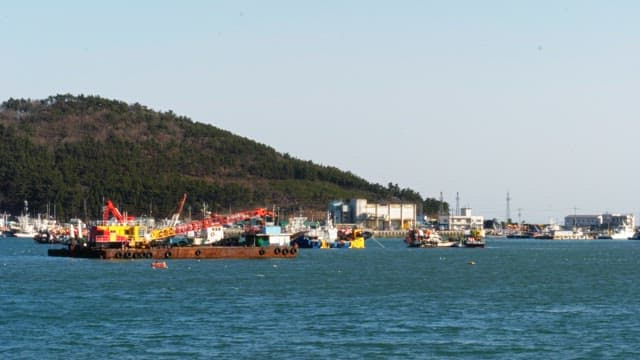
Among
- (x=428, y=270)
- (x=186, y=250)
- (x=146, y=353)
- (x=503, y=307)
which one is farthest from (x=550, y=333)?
(x=186, y=250)

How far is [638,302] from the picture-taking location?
86.8 m

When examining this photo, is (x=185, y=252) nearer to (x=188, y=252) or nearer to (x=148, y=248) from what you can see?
(x=188, y=252)

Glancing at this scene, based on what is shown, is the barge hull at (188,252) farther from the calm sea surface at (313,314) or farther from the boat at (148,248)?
the calm sea surface at (313,314)

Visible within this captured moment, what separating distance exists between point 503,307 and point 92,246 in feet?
278

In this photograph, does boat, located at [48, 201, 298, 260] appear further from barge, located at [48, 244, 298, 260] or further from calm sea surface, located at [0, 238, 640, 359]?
calm sea surface, located at [0, 238, 640, 359]

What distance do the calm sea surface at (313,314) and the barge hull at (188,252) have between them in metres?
23.9

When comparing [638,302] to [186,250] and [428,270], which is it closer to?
[428,270]

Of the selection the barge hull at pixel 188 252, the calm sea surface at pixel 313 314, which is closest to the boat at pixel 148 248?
the barge hull at pixel 188 252

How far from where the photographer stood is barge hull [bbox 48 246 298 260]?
14925cm

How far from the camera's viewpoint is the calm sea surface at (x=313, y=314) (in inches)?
2327

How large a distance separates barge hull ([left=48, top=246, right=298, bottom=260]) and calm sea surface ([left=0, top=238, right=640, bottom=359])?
2389cm

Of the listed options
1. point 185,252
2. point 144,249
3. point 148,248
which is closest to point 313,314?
point 144,249

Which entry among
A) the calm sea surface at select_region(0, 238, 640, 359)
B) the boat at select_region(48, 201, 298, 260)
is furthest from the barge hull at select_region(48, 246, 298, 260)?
the calm sea surface at select_region(0, 238, 640, 359)

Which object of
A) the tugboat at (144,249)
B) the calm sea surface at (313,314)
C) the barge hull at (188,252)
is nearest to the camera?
the calm sea surface at (313,314)
